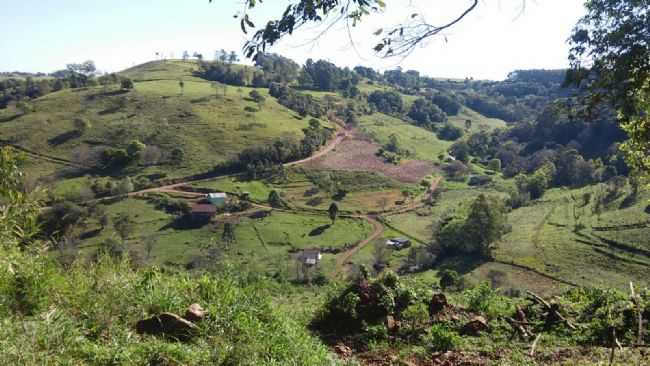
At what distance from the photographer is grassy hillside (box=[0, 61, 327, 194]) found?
228 feet

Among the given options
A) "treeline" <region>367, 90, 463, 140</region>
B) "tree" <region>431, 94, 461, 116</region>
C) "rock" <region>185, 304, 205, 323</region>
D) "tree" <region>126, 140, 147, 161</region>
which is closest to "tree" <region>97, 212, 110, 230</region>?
"tree" <region>126, 140, 147, 161</region>

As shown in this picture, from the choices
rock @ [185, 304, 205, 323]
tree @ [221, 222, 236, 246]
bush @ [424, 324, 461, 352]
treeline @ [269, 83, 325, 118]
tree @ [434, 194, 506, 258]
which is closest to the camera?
rock @ [185, 304, 205, 323]

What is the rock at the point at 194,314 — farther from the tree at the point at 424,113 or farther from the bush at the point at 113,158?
the tree at the point at 424,113

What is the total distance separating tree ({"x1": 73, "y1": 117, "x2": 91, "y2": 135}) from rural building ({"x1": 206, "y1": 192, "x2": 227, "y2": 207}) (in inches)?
1157

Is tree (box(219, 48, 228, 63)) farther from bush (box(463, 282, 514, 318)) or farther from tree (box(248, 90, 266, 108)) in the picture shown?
bush (box(463, 282, 514, 318))

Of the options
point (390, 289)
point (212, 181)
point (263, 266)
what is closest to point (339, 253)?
point (263, 266)

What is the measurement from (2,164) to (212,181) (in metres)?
61.8

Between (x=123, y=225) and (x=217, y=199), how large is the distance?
476 inches

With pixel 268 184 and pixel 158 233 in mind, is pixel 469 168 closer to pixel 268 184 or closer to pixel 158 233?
pixel 268 184

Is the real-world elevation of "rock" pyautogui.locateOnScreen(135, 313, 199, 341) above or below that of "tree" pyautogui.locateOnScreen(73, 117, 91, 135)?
above

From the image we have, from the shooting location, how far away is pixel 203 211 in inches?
2157

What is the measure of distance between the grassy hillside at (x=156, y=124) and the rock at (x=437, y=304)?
62850 mm

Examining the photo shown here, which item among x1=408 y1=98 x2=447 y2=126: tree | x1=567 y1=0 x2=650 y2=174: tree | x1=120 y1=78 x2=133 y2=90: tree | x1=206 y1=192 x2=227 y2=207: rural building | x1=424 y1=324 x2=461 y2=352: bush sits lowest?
x1=206 y1=192 x2=227 y2=207: rural building

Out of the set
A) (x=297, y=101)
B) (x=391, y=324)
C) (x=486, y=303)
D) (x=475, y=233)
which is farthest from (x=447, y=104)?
(x=391, y=324)
